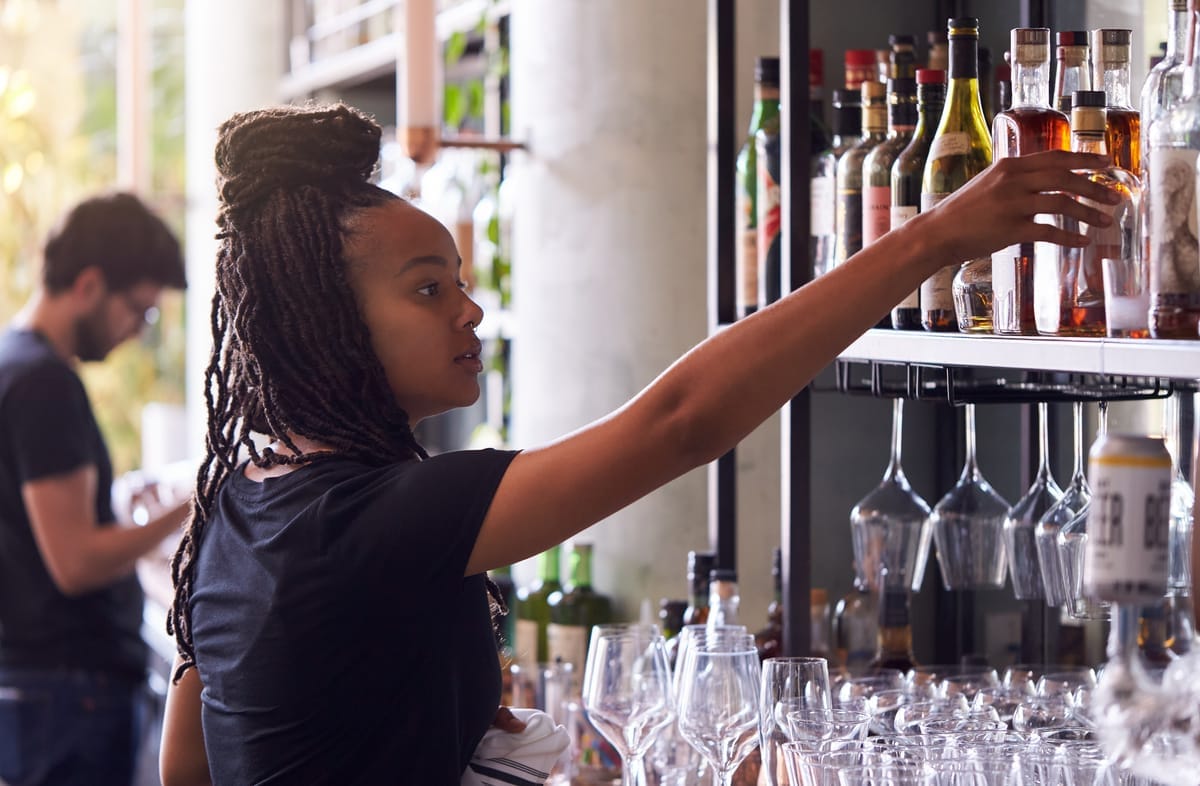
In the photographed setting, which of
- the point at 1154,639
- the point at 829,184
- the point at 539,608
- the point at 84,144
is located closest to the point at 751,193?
the point at 829,184

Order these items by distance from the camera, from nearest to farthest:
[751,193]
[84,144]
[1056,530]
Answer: [1056,530] < [751,193] < [84,144]

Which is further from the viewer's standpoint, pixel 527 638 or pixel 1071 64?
pixel 527 638

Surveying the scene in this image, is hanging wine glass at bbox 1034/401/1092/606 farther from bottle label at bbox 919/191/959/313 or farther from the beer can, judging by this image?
the beer can

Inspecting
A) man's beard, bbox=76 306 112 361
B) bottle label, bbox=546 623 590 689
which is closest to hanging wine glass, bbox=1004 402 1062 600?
bottle label, bbox=546 623 590 689

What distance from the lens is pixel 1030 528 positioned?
1653mm

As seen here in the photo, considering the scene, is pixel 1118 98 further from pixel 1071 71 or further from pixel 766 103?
pixel 766 103

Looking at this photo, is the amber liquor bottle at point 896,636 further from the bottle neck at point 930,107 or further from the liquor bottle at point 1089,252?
the liquor bottle at point 1089,252

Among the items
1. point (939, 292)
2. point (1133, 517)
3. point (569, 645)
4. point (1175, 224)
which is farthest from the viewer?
point (569, 645)

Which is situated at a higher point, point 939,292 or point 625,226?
point 625,226

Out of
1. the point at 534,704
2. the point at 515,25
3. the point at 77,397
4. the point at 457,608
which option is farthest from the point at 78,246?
the point at 457,608

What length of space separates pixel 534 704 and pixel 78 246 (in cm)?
156

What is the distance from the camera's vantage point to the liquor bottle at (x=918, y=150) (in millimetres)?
1537

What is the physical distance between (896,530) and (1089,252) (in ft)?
2.32

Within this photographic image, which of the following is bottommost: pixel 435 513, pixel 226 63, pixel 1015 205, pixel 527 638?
pixel 527 638
